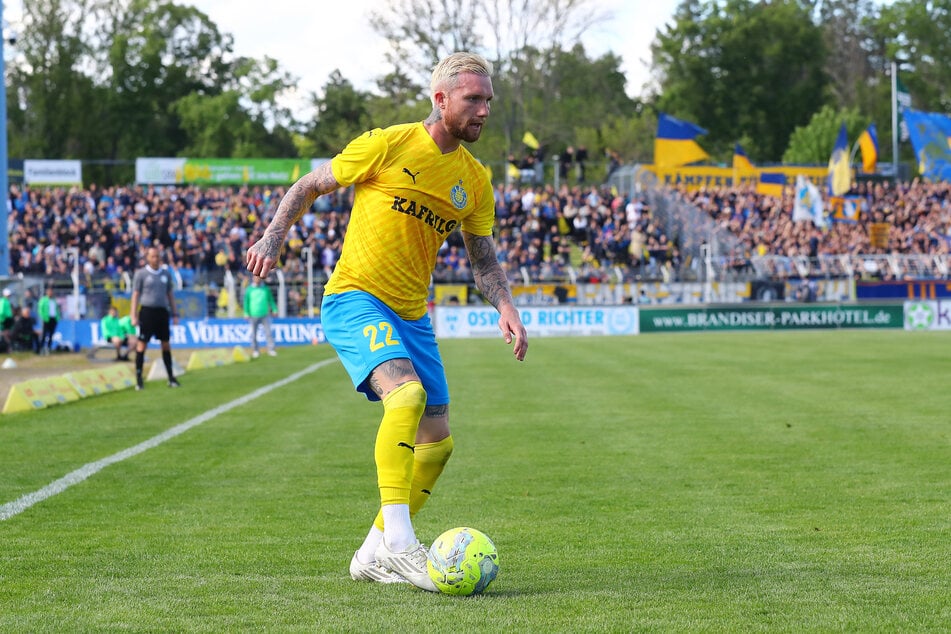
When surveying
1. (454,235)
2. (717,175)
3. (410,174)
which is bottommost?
(410,174)

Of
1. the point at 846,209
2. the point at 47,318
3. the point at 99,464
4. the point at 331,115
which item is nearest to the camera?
the point at 99,464

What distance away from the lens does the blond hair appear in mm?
5266

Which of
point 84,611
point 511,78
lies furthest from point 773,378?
point 511,78

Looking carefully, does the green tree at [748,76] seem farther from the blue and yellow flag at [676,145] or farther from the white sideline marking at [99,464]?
the white sideline marking at [99,464]

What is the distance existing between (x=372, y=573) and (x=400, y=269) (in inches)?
51.6

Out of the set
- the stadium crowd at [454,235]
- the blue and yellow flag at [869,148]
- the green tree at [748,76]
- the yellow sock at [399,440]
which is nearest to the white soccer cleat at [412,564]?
the yellow sock at [399,440]

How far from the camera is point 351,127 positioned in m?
81.9

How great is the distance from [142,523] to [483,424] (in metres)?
6.07

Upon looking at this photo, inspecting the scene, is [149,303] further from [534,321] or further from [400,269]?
[534,321]

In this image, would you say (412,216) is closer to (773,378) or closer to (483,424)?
(483,424)

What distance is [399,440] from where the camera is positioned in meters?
5.12

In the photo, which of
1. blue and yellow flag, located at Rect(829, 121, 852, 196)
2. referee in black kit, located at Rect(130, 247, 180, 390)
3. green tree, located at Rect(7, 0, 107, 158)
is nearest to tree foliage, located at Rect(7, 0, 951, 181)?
green tree, located at Rect(7, 0, 107, 158)

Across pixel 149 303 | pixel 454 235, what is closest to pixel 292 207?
pixel 149 303

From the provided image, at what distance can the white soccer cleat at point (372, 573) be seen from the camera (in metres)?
5.18
